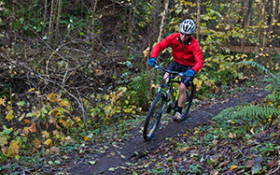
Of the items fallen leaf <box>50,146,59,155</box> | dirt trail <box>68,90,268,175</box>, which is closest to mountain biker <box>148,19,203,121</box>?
dirt trail <box>68,90,268,175</box>

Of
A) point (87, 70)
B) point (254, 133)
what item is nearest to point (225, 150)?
point (254, 133)

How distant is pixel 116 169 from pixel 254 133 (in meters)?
2.44

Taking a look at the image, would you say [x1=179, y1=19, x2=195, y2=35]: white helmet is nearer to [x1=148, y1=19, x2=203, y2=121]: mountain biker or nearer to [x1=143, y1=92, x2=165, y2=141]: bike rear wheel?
[x1=148, y1=19, x2=203, y2=121]: mountain biker

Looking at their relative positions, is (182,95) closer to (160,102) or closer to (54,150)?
(160,102)

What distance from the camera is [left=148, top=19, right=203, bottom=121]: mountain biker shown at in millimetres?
4727

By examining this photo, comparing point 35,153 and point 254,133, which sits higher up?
point 254,133

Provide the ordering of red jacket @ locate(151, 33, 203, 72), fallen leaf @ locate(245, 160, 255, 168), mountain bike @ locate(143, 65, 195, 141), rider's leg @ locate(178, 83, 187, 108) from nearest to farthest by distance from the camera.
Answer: fallen leaf @ locate(245, 160, 255, 168) < mountain bike @ locate(143, 65, 195, 141) < red jacket @ locate(151, 33, 203, 72) < rider's leg @ locate(178, 83, 187, 108)

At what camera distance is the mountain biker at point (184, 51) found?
4.73m

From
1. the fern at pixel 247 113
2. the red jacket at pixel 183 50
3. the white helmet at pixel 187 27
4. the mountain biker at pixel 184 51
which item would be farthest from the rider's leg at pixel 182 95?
the white helmet at pixel 187 27

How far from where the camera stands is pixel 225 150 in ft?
12.0

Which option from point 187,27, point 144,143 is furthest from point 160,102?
point 187,27

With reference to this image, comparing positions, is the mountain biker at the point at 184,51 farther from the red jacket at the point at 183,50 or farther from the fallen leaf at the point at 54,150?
the fallen leaf at the point at 54,150

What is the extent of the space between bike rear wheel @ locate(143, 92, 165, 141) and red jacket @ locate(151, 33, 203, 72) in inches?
37.5

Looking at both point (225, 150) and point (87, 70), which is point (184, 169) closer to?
point (225, 150)
